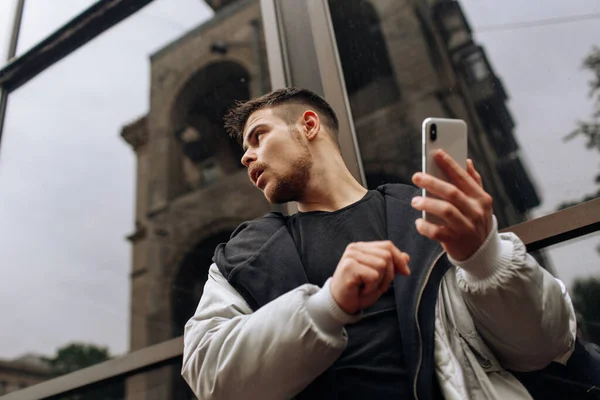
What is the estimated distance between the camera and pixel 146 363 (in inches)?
90.4

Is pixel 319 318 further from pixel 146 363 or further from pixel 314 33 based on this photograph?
pixel 314 33

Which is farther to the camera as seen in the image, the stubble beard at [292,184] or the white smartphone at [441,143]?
the stubble beard at [292,184]

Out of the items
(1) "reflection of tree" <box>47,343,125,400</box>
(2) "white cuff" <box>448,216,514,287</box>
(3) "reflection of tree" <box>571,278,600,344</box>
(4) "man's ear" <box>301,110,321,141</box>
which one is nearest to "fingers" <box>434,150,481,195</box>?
(2) "white cuff" <box>448,216,514,287</box>

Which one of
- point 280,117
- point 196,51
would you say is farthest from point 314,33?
point 196,51

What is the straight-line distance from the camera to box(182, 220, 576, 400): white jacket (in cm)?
96

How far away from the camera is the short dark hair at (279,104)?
1.61 metres

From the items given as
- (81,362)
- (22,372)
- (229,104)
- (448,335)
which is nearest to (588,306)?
(448,335)

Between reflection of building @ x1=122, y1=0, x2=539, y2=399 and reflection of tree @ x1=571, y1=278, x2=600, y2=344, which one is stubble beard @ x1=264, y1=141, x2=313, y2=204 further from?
reflection of tree @ x1=571, y1=278, x2=600, y2=344

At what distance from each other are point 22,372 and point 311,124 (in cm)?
447

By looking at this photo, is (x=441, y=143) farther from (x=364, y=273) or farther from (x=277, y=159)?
(x=277, y=159)

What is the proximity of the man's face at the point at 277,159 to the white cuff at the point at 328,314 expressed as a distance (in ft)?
1.67

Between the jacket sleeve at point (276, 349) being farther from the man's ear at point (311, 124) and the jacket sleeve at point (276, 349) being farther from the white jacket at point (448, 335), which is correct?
the man's ear at point (311, 124)

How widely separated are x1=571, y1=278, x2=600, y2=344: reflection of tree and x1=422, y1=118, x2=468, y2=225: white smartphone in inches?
47.8

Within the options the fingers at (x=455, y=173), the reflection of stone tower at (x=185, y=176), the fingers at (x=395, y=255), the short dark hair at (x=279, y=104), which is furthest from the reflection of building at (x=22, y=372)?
the fingers at (x=455, y=173)
